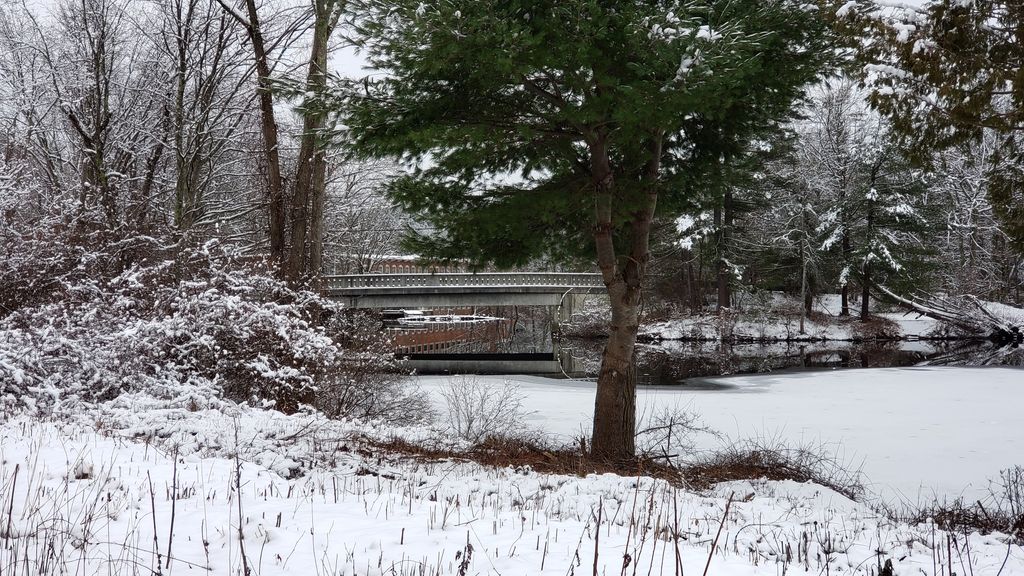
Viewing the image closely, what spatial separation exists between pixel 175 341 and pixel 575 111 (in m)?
6.65

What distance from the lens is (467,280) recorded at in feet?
114

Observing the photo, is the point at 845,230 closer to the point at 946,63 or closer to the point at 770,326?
the point at 770,326

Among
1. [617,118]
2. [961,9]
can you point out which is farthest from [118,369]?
[961,9]

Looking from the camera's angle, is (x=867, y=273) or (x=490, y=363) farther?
(x=867, y=273)

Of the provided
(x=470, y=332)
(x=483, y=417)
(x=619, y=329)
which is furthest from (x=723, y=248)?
(x=619, y=329)

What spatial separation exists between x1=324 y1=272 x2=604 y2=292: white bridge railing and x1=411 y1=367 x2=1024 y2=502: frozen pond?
12919mm

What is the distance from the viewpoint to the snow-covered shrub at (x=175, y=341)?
8867 mm

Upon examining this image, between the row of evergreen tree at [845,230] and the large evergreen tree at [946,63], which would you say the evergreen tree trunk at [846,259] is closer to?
the row of evergreen tree at [845,230]

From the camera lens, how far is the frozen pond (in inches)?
384

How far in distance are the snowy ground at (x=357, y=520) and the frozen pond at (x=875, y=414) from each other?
322 cm

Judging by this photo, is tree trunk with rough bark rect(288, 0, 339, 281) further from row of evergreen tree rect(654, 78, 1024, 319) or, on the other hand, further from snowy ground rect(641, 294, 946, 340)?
snowy ground rect(641, 294, 946, 340)

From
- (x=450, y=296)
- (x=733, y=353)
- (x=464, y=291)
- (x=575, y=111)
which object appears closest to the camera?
(x=575, y=111)

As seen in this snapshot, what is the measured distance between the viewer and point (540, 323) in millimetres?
54375

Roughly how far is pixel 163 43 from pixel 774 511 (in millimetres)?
17530
